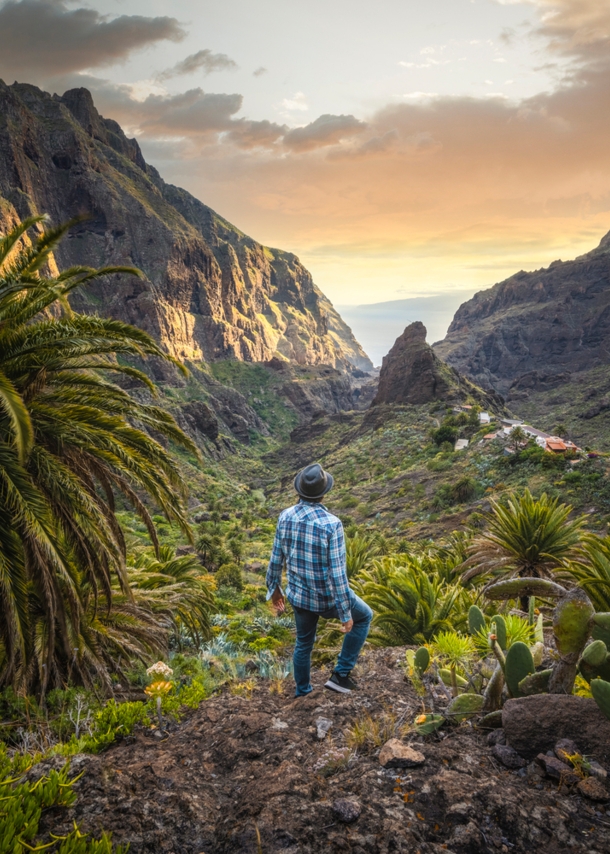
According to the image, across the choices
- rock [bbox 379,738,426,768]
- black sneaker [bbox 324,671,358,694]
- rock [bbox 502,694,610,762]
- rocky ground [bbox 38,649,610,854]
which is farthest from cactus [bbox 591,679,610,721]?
black sneaker [bbox 324,671,358,694]

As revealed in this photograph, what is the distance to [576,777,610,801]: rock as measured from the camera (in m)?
2.19

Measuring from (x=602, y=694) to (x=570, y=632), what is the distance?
0.47 m

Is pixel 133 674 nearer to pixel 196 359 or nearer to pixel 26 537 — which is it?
pixel 26 537

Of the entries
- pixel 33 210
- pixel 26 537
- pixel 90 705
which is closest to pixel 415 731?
pixel 90 705

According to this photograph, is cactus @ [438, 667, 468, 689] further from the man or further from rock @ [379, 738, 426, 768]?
rock @ [379, 738, 426, 768]

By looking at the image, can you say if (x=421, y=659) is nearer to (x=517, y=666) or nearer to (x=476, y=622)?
(x=476, y=622)

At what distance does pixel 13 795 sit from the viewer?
2072 millimetres

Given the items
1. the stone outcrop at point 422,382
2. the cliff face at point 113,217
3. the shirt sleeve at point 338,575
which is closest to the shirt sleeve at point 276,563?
the shirt sleeve at point 338,575

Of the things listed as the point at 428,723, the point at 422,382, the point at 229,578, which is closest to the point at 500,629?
the point at 428,723

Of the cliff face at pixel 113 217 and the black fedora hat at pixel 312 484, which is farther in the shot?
the cliff face at pixel 113 217

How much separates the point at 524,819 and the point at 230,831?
4.84 ft

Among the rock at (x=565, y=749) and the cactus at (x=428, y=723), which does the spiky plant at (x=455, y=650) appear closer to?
the cactus at (x=428, y=723)

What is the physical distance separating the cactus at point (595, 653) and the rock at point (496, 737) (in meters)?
0.71

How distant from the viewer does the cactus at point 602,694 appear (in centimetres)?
234
